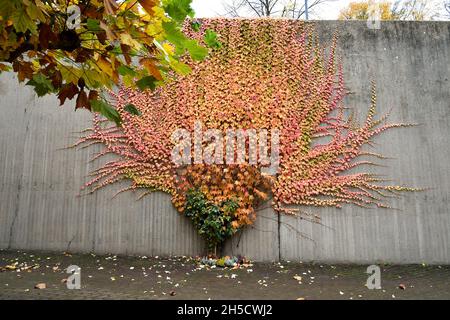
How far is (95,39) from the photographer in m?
2.02

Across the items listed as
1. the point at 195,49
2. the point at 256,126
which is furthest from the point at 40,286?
the point at 256,126

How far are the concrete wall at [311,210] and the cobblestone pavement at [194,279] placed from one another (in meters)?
0.28

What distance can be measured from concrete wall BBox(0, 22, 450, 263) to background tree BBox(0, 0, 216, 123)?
3960 millimetres

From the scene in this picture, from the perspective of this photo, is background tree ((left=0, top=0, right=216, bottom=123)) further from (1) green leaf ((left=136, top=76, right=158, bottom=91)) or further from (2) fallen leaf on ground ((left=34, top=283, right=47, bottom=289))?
(2) fallen leaf on ground ((left=34, top=283, right=47, bottom=289))

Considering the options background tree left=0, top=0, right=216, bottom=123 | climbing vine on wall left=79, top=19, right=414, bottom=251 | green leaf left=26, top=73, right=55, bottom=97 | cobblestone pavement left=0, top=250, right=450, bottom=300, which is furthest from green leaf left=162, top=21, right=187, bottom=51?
climbing vine on wall left=79, top=19, right=414, bottom=251

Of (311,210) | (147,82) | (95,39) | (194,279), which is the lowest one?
(194,279)

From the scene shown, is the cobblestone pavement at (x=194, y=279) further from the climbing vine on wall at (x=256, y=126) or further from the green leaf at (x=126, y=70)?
the green leaf at (x=126, y=70)

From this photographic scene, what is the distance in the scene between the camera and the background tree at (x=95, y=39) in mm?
1706

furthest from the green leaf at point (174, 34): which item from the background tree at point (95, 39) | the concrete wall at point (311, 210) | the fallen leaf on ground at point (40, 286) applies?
the concrete wall at point (311, 210)

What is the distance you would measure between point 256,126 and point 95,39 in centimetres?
427

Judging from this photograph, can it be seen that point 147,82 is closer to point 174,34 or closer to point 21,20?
point 174,34
